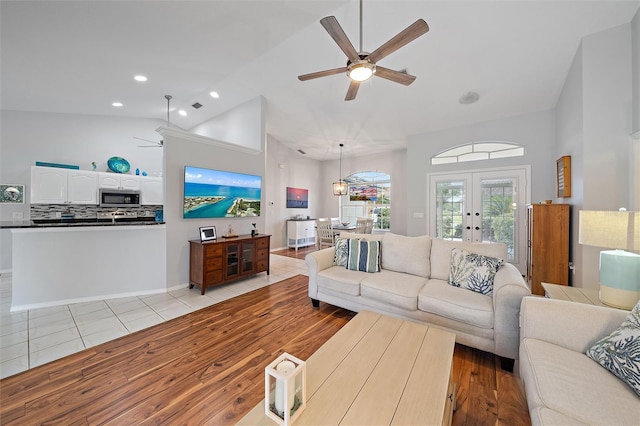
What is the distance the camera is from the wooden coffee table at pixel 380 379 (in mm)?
987

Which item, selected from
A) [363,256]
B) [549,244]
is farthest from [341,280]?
[549,244]

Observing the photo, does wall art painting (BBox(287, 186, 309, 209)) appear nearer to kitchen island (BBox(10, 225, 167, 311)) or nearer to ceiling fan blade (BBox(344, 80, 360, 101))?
kitchen island (BBox(10, 225, 167, 311))

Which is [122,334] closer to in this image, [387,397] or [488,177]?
[387,397]

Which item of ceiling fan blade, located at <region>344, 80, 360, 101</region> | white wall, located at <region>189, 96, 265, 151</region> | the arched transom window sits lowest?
the arched transom window

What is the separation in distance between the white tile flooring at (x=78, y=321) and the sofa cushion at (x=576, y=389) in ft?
10.6

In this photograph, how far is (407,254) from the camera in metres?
2.84

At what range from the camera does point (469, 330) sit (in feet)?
6.62

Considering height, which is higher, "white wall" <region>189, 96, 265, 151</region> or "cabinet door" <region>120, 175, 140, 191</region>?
"white wall" <region>189, 96, 265, 151</region>

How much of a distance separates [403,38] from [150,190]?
6.01m

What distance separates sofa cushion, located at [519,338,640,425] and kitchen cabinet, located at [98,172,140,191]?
6851mm

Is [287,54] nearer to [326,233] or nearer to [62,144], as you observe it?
[326,233]

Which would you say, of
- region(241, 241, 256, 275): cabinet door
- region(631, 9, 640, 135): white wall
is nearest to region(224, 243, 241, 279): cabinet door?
region(241, 241, 256, 275): cabinet door

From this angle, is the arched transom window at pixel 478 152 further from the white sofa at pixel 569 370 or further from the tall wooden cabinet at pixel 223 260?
the tall wooden cabinet at pixel 223 260

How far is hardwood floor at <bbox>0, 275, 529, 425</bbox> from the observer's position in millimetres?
1470
